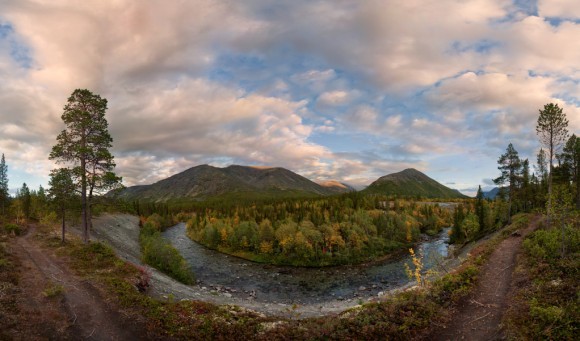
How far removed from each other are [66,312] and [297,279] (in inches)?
1856

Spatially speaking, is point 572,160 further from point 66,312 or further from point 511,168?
point 66,312

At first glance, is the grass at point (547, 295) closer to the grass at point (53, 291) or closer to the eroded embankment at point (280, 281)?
the eroded embankment at point (280, 281)

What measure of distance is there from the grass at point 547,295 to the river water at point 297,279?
14.5 metres

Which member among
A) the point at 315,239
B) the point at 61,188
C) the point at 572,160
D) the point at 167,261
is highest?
the point at 572,160

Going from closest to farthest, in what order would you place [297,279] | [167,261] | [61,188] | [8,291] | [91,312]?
[91,312] → [8,291] → [61,188] → [167,261] → [297,279]

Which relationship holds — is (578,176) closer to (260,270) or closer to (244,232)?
(260,270)

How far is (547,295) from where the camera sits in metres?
18.5

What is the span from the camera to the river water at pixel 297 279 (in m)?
49.2

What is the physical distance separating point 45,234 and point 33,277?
25088 millimetres

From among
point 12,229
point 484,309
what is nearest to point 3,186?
point 12,229

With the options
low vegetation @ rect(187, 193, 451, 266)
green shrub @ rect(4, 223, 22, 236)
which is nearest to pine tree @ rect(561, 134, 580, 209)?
low vegetation @ rect(187, 193, 451, 266)

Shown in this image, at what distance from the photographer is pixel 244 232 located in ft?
294

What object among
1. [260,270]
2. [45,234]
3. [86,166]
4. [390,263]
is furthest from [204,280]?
[390,263]

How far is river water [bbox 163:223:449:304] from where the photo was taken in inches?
1935
